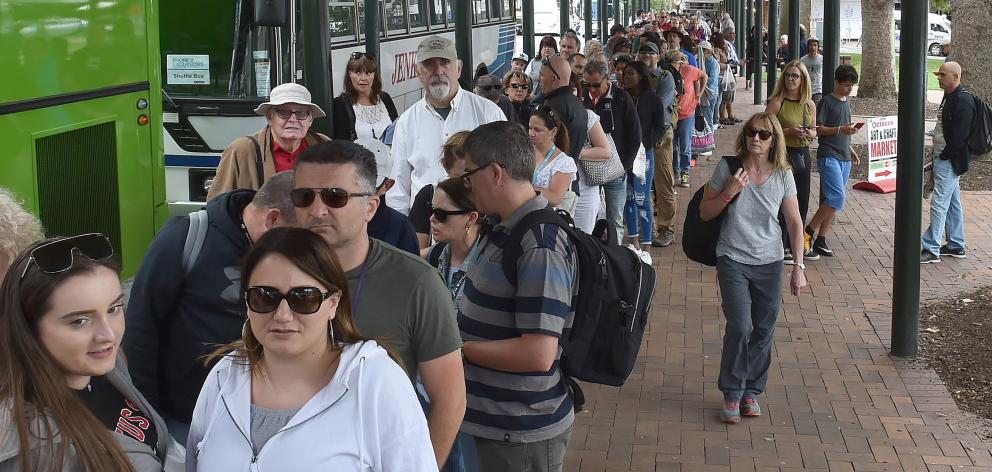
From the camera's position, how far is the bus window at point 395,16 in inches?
591

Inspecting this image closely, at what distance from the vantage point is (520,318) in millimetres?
3998

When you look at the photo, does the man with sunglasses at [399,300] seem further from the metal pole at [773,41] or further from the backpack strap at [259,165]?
the metal pole at [773,41]

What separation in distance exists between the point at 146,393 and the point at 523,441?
1.18m

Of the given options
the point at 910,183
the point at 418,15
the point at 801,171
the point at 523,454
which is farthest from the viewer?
the point at 418,15

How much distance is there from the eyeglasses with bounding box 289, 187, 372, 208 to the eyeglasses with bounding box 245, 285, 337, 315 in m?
0.76

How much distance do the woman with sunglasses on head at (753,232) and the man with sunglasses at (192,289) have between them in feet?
11.7

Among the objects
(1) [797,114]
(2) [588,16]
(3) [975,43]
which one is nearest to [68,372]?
(1) [797,114]

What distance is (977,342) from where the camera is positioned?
8625mm

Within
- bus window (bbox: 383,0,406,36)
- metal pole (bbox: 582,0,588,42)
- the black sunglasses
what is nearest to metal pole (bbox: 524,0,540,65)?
bus window (bbox: 383,0,406,36)

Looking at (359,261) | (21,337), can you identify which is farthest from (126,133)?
(21,337)

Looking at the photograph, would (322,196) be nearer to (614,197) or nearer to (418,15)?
(614,197)

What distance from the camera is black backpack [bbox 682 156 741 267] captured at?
6.86 meters

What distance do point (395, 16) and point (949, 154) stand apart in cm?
702

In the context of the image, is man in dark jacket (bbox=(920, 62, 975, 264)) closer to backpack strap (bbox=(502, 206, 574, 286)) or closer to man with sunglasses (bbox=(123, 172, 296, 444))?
backpack strap (bbox=(502, 206, 574, 286))
